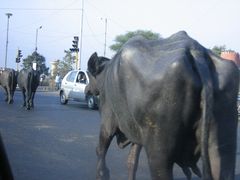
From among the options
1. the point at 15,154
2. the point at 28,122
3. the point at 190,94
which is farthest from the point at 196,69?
the point at 28,122

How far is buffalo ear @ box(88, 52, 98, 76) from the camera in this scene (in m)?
7.06

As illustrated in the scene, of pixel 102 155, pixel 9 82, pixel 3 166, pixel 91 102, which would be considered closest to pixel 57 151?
pixel 102 155

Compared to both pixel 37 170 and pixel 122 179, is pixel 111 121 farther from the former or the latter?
pixel 37 170

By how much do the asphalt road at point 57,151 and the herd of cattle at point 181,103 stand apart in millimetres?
3283

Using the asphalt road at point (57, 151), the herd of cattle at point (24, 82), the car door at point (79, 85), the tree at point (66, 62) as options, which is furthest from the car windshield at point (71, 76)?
the tree at point (66, 62)

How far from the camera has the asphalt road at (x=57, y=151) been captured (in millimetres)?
7654

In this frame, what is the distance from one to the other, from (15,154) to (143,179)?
2.86m

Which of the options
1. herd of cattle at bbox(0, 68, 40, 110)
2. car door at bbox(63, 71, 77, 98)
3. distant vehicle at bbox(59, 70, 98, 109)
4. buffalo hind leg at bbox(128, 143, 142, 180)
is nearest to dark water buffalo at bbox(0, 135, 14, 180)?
buffalo hind leg at bbox(128, 143, 142, 180)

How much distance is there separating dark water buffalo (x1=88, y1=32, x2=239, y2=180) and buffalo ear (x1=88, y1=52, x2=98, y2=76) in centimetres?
251

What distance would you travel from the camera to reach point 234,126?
427 cm

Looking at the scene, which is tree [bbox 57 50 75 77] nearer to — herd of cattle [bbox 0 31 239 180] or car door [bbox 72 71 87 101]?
car door [bbox 72 71 87 101]

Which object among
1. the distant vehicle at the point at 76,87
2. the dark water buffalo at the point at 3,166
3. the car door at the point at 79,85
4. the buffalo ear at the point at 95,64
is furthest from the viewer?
the car door at the point at 79,85

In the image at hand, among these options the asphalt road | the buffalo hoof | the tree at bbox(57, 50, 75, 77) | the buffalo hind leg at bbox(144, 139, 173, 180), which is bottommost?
the asphalt road

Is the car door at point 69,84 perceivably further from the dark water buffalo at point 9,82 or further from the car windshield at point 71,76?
the dark water buffalo at point 9,82
